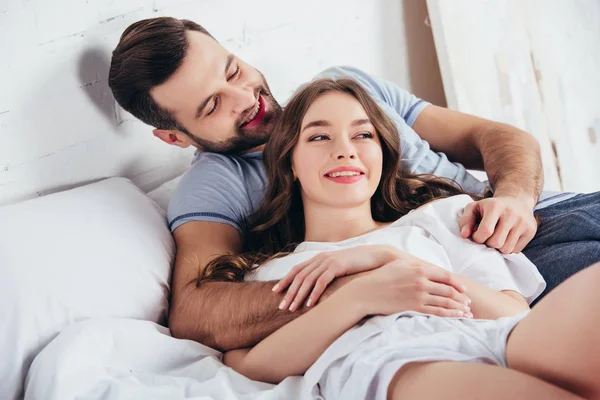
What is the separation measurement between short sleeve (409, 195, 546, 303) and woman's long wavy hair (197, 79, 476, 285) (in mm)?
167

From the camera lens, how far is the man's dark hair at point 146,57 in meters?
1.81

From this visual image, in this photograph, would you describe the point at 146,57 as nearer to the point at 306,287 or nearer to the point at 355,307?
the point at 306,287

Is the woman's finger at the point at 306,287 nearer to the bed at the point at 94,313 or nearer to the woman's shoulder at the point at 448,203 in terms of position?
the bed at the point at 94,313

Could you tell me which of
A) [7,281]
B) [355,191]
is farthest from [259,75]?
[7,281]

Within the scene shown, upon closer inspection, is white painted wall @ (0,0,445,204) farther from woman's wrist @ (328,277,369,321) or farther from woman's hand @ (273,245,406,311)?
woman's wrist @ (328,277,369,321)

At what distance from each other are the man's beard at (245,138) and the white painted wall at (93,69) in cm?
21

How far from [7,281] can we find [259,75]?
0.85 metres

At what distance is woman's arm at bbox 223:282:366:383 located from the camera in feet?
4.32

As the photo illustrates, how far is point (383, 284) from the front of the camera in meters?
1.31

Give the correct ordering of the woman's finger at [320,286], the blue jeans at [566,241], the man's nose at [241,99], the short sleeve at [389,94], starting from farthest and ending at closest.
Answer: the short sleeve at [389,94], the man's nose at [241,99], the blue jeans at [566,241], the woman's finger at [320,286]

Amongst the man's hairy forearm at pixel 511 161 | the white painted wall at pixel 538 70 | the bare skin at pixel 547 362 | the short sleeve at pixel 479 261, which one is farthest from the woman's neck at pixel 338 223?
the white painted wall at pixel 538 70

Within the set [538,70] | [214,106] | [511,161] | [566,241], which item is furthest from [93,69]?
[538,70]

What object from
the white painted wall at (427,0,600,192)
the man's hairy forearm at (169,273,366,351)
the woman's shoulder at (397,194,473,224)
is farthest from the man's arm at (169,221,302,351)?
the white painted wall at (427,0,600,192)

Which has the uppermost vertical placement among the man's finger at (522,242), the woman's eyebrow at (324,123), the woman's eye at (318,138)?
the woman's eyebrow at (324,123)
